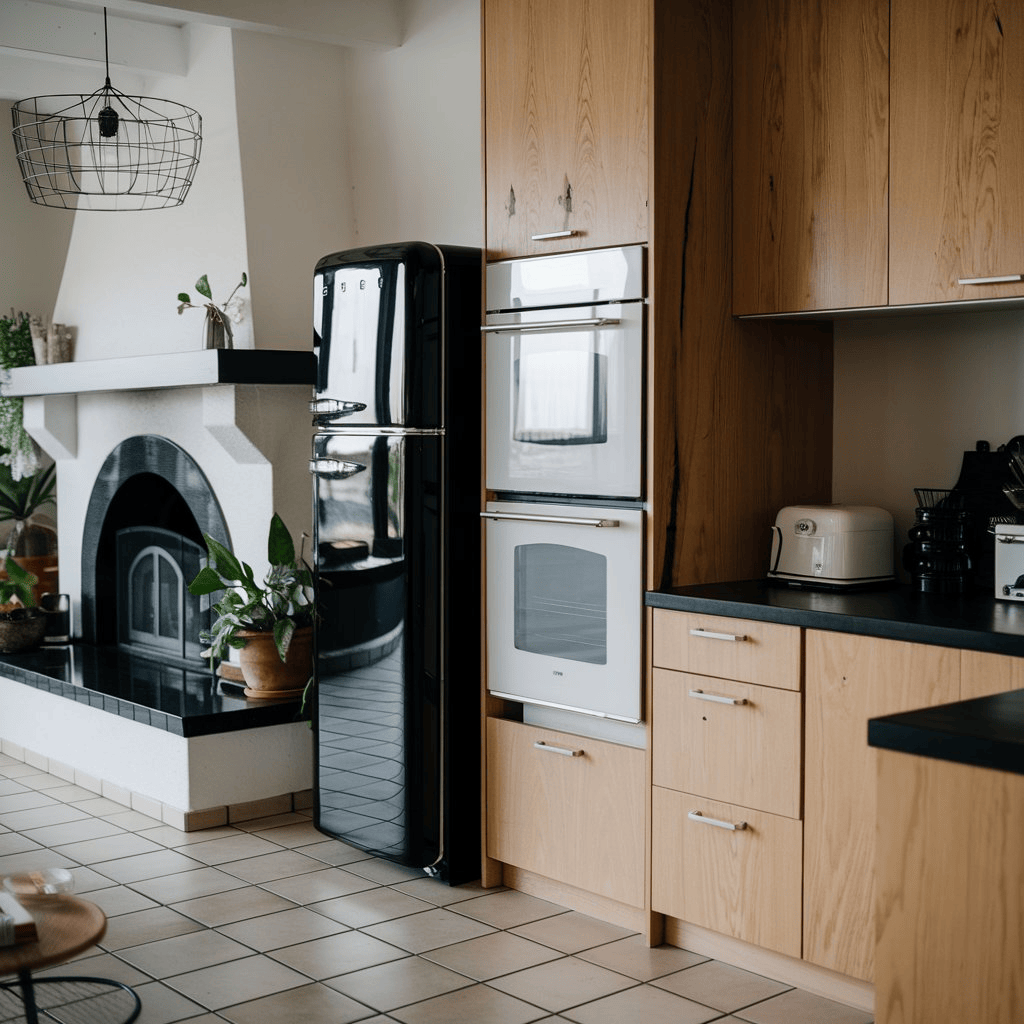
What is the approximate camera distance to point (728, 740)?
299 cm

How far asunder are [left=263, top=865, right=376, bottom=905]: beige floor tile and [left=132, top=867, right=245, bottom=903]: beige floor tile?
0.12 meters

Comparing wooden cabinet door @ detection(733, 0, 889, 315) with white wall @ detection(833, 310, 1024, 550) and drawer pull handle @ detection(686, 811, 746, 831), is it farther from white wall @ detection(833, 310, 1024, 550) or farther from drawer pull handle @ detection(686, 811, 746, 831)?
drawer pull handle @ detection(686, 811, 746, 831)

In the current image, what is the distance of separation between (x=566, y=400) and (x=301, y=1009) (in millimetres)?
1517

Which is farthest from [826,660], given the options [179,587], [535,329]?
[179,587]

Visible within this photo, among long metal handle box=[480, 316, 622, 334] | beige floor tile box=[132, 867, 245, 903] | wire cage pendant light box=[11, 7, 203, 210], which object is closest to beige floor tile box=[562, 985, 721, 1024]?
beige floor tile box=[132, 867, 245, 903]

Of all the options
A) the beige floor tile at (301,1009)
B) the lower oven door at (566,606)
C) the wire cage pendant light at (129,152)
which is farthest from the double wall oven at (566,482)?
the wire cage pendant light at (129,152)

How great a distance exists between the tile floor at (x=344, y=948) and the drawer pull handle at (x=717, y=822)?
34 cm

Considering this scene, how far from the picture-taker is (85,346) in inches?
213

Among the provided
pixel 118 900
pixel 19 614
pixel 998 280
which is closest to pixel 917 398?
pixel 998 280

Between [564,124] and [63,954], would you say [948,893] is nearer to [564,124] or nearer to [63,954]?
[63,954]

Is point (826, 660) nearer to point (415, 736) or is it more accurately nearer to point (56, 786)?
point (415, 736)

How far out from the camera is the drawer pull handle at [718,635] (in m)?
2.96

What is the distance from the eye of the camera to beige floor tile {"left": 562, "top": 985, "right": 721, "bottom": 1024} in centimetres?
277

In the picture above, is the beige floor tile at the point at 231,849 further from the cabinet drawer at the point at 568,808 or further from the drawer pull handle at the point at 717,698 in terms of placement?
the drawer pull handle at the point at 717,698
